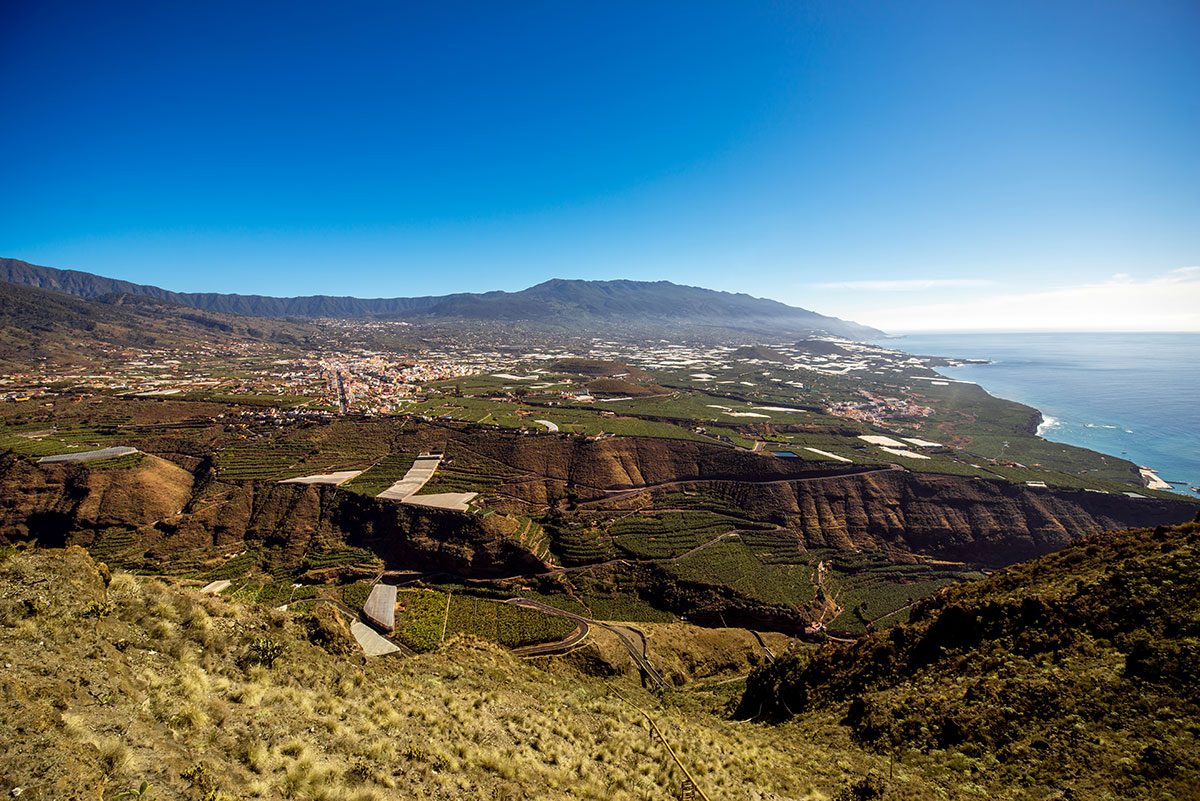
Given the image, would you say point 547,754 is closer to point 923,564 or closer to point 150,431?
point 923,564

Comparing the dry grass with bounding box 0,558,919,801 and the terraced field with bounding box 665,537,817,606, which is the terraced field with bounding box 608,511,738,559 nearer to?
the terraced field with bounding box 665,537,817,606

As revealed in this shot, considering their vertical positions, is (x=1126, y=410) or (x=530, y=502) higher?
(x=1126, y=410)

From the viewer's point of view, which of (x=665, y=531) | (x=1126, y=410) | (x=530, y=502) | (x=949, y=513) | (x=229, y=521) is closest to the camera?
(x=229, y=521)

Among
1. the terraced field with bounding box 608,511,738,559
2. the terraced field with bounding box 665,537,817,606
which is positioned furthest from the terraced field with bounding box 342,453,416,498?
the terraced field with bounding box 665,537,817,606

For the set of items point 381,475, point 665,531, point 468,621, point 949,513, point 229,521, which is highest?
point 381,475

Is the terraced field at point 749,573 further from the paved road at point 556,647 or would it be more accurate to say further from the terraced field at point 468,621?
the terraced field at point 468,621

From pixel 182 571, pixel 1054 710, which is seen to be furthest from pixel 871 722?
pixel 182 571

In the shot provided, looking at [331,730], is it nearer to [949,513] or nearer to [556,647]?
[556,647]

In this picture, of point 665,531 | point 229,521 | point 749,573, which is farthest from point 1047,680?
point 229,521

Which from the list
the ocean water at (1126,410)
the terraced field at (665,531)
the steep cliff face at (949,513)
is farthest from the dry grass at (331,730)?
the ocean water at (1126,410)
